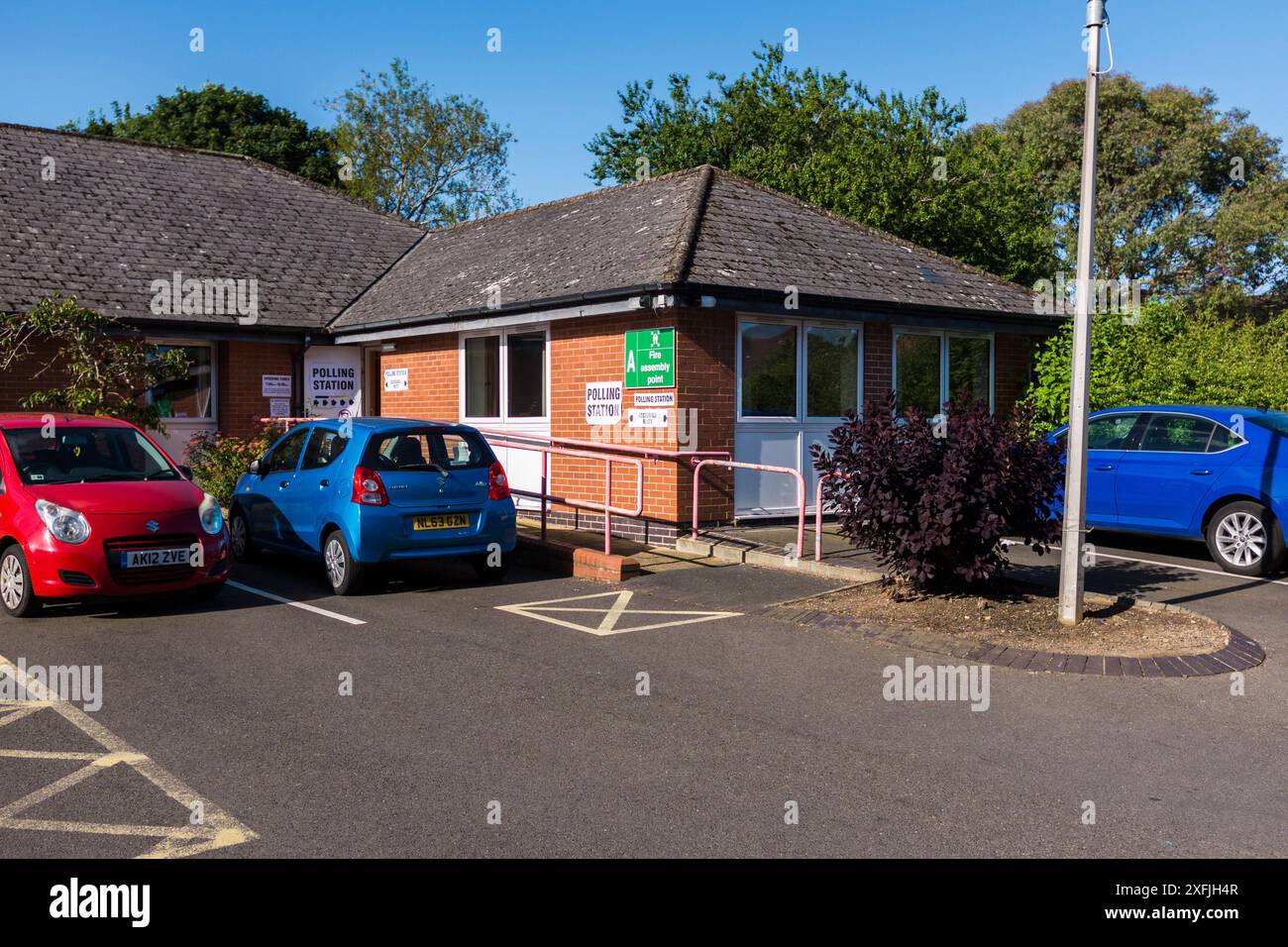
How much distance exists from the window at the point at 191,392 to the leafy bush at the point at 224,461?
1.32 metres

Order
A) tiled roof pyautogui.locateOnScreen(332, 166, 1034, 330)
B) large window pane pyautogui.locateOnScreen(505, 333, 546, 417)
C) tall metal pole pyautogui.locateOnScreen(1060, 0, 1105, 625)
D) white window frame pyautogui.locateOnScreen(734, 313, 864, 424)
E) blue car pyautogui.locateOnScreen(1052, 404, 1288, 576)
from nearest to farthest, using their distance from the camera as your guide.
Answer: tall metal pole pyautogui.locateOnScreen(1060, 0, 1105, 625), blue car pyautogui.locateOnScreen(1052, 404, 1288, 576), white window frame pyautogui.locateOnScreen(734, 313, 864, 424), tiled roof pyautogui.locateOnScreen(332, 166, 1034, 330), large window pane pyautogui.locateOnScreen(505, 333, 546, 417)

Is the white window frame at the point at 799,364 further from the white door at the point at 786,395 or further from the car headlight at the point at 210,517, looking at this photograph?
the car headlight at the point at 210,517

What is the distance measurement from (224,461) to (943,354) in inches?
412

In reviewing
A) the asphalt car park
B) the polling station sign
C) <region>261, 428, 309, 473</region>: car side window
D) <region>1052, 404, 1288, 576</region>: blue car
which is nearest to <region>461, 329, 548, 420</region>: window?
the polling station sign

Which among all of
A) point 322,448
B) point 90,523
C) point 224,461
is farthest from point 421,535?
point 224,461

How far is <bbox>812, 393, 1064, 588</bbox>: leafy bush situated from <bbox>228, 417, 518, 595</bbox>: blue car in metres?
3.37

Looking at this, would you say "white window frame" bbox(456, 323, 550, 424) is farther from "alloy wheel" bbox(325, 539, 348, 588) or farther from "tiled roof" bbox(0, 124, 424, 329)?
"alloy wheel" bbox(325, 539, 348, 588)

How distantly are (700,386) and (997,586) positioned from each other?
501cm

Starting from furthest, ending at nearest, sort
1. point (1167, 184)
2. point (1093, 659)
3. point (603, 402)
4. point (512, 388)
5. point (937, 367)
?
1. point (1167, 184)
2. point (512, 388)
3. point (937, 367)
4. point (603, 402)
5. point (1093, 659)

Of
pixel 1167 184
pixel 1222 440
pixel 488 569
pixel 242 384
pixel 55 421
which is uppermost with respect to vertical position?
pixel 1167 184

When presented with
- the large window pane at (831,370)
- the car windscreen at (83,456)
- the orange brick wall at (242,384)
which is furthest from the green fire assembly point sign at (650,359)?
the orange brick wall at (242,384)

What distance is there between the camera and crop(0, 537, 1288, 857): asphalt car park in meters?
4.54

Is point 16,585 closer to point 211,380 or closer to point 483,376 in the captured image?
point 483,376

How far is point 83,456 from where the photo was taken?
9.79m
